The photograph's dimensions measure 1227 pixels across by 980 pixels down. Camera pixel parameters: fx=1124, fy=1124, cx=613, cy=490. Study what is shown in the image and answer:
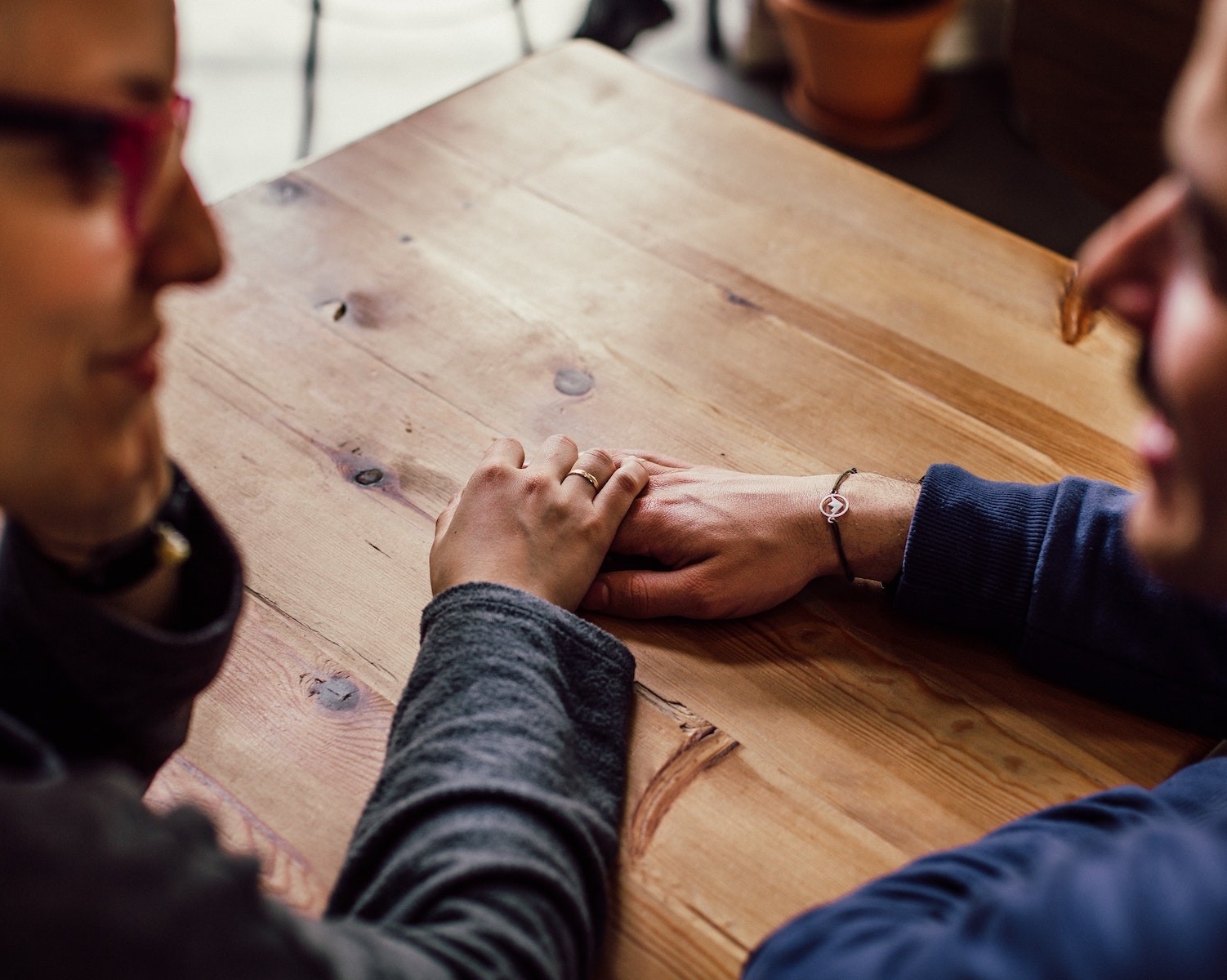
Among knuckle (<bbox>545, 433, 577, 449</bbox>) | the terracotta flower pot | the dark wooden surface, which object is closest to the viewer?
knuckle (<bbox>545, 433, 577, 449</bbox>)

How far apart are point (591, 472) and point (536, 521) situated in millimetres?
82

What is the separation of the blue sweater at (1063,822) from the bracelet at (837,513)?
0.17 feet

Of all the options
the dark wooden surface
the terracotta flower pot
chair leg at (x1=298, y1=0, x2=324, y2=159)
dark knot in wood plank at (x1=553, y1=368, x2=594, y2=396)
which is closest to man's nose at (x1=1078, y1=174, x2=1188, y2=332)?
dark knot in wood plank at (x1=553, y1=368, x2=594, y2=396)

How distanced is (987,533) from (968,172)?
182 centimetres

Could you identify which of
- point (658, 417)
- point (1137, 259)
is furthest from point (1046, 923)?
point (658, 417)

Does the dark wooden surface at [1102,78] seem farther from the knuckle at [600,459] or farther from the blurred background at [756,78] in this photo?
the knuckle at [600,459]

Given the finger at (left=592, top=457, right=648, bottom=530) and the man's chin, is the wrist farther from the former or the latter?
the man's chin

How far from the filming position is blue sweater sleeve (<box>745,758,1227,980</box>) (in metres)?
0.46

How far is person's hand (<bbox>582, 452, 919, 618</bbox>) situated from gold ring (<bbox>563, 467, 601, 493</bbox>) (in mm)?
35

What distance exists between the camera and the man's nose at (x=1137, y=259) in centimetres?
47

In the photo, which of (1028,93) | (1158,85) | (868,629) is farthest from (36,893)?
(1028,93)

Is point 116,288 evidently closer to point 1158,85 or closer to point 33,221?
point 33,221

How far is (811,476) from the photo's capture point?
0.94 metres

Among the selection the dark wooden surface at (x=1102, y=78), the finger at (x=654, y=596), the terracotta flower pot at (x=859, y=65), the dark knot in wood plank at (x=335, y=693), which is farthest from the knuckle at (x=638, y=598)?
the terracotta flower pot at (x=859, y=65)
